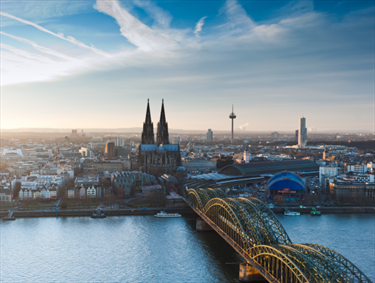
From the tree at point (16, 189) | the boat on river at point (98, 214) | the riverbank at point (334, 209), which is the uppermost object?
the tree at point (16, 189)

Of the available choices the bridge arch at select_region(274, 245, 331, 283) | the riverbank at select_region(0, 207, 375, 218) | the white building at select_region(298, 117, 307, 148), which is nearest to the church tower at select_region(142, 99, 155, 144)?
the riverbank at select_region(0, 207, 375, 218)

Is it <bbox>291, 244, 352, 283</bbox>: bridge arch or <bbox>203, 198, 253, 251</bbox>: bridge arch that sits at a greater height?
<bbox>291, 244, 352, 283</bbox>: bridge arch

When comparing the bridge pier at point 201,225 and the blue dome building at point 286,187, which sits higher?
the blue dome building at point 286,187

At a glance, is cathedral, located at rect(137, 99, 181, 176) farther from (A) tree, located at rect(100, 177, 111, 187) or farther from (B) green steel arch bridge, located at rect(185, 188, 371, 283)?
(B) green steel arch bridge, located at rect(185, 188, 371, 283)

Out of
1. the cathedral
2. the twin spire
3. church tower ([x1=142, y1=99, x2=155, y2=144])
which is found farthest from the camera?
the twin spire

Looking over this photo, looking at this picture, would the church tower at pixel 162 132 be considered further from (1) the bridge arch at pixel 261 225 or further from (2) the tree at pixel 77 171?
(1) the bridge arch at pixel 261 225

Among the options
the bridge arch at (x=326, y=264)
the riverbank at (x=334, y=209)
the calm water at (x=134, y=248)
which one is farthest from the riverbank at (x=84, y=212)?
the bridge arch at (x=326, y=264)
